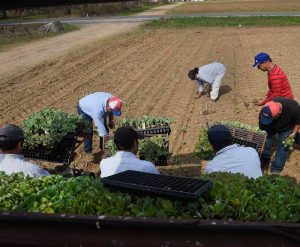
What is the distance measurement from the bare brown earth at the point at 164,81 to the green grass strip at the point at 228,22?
22.3 ft

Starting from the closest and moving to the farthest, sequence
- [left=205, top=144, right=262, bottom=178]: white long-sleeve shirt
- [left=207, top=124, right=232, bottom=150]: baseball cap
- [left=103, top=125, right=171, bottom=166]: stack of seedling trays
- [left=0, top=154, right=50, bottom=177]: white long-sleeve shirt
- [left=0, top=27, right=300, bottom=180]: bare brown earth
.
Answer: [left=0, top=154, right=50, bottom=177]: white long-sleeve shirt → [left=205, top=144, right=262, bottom=178]: white long-sleeve shirt → [left=207, top=124, right=232, bottom=150]: baseball cap → [left=103, top=125, right=171, bottom=166]: stack of seedling trays → [left=0, top=27, right=300, bottom=180]: bare brown earth

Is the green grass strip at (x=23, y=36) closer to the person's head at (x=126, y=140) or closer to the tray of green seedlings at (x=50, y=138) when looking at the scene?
the tray of green seedlings at (x=50, y=138)

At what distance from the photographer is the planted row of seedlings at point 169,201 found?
3139 mm

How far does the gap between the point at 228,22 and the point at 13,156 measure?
30.1 metres

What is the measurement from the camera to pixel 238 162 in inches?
197

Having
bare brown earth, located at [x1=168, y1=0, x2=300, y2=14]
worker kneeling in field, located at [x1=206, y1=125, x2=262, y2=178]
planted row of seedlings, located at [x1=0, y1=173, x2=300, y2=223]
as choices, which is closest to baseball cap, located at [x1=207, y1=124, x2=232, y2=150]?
worker kneeling in field, located at [x1=206, y1=125, x2=262, y2=178]

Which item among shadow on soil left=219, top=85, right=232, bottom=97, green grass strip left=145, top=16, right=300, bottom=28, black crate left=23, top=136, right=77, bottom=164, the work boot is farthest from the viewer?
green grass strip left=145, top=16, right=300, bottom=28

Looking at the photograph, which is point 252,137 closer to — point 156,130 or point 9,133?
point 156,130

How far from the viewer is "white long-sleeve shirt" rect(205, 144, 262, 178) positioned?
16.2ft

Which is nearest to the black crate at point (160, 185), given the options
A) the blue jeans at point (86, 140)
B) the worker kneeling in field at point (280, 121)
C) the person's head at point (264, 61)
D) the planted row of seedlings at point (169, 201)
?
the planted row of seedlings at point (169, 201)

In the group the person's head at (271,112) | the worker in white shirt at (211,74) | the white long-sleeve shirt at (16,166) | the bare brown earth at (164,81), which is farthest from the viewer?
the worker in white shirt at (211,74)

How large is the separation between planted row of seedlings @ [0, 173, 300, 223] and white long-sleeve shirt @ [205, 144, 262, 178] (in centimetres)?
108

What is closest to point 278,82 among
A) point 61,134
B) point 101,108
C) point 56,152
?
point 101,108

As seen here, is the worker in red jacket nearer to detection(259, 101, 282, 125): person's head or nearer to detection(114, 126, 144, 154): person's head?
detection(259, 101, 282, 125): person's head
